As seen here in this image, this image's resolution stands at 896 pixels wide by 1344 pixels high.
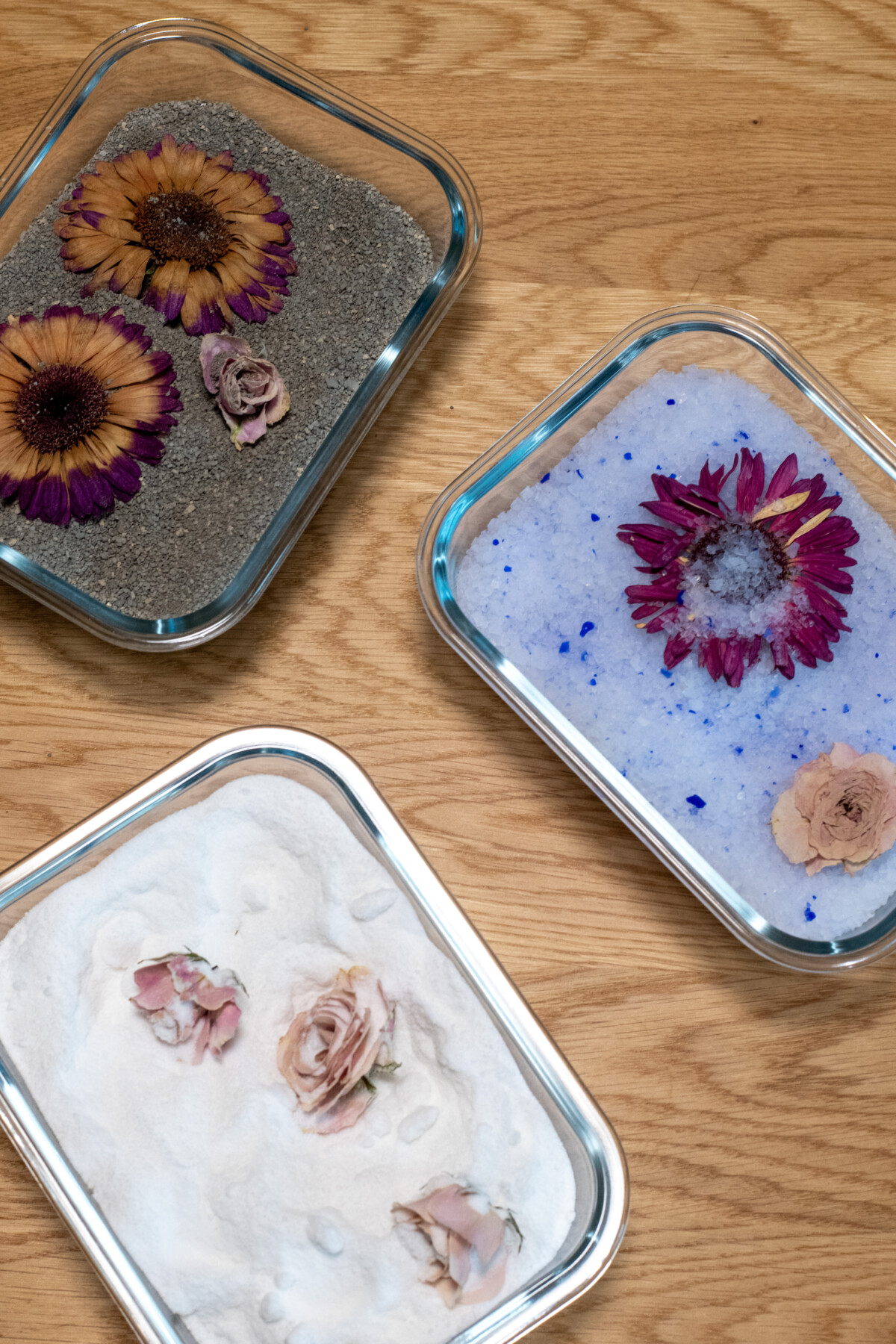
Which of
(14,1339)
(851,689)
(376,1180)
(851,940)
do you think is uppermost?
(851,689)

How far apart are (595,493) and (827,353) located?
0.82 ft

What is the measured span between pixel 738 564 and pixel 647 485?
0.10 meters

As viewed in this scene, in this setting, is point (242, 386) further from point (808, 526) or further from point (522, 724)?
point (808, 526)

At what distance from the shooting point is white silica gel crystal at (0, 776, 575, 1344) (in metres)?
0.74

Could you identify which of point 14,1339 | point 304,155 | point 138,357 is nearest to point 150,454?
point 138,357

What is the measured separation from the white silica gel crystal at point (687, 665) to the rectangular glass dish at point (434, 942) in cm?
18

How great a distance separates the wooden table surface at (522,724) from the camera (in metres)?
0.82

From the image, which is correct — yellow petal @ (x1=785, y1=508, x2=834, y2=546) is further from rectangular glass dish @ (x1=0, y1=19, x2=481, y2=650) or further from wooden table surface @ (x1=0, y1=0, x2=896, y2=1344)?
rectangular glass dish @ (x1=0, y1=19, x2=481, y2=650)

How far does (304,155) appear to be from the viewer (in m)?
0.87


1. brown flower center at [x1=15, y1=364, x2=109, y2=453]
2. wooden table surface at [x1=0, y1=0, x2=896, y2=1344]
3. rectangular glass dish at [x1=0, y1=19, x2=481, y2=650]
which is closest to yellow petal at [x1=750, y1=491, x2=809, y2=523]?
wooden table surface at [x1=0, y1=0, x2=896, y2=1344]

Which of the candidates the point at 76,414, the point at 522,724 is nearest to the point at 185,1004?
the point at 522,724

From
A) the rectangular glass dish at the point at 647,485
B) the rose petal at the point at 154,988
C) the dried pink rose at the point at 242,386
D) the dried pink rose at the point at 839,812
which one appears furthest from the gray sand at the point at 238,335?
the dried pink rose at the point at 839,812

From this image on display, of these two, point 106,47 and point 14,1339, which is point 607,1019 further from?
point 106,47

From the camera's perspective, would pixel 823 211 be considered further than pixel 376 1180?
Yes
